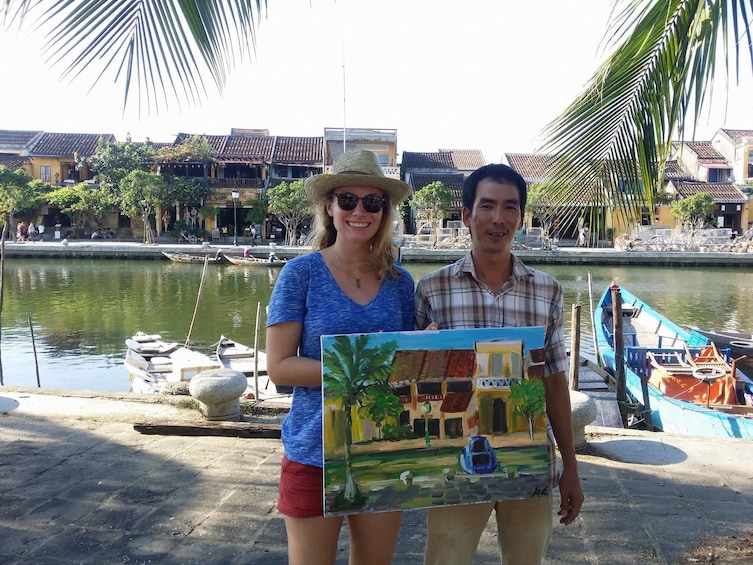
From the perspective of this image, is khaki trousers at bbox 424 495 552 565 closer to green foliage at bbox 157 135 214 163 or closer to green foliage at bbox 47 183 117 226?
green foliage at bbox 47 183 117 226

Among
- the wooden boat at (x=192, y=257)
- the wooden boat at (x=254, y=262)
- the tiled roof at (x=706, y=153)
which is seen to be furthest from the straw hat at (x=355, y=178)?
the tiled roof at (x=706, y=153)

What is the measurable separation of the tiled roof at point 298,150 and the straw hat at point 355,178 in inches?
1320

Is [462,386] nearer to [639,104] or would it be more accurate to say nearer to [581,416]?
[639,104]

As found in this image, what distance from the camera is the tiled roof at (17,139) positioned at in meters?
37.5

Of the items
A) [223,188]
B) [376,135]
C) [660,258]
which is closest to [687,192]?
[660,258]

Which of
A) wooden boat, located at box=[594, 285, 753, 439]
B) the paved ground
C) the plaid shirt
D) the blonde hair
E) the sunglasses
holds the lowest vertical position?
wooden boat, located at box=[594, 285, 753, 439]

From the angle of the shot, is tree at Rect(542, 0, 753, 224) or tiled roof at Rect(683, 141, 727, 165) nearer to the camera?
tree at Rect(542, 0, 753, 224)

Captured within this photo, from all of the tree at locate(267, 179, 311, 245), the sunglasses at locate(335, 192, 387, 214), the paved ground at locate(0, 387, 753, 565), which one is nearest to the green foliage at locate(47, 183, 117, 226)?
the tree at locate(267, 179, 311, 245)

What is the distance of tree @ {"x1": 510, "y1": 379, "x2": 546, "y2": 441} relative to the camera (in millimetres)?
1687

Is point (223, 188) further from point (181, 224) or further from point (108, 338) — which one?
point (108, 338)

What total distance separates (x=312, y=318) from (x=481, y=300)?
48 centimetres

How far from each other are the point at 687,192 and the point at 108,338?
3155cm

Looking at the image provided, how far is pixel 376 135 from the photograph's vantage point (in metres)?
37.8

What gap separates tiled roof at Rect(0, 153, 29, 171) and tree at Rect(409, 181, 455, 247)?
23.0 m
